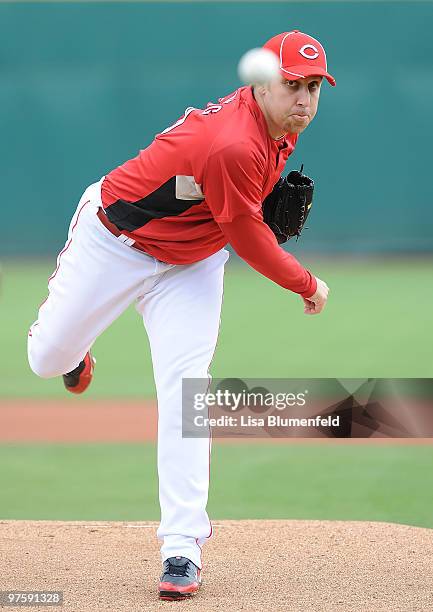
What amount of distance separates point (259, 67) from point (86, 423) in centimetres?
332

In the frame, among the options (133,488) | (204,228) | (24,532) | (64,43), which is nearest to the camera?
(204,228)

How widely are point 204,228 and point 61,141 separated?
31.6 ft

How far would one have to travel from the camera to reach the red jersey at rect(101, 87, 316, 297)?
2857 mm

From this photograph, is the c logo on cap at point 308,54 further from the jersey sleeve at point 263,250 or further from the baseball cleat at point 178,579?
the baseball cleat at point 178,579

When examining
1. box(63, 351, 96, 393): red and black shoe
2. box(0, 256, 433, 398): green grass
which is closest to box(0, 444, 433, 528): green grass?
box(63, 351, 96, 393): red and black shoe

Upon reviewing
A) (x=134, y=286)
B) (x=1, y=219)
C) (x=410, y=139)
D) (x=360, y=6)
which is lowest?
(x=134, y=286)

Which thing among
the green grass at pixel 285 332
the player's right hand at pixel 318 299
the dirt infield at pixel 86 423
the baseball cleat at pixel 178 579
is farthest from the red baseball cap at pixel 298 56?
the green grass at pixel 285 332

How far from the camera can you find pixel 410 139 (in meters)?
12.3

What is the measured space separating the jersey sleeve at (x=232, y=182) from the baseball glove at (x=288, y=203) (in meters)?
0.36

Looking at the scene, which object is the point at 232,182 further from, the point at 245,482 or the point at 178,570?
the point at 245,482

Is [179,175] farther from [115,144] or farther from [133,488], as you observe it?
[115,144]

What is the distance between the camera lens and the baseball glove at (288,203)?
3.28 m

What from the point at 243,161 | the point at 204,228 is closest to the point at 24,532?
the point at 204,228

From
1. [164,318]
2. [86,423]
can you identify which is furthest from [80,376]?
[86,423]
